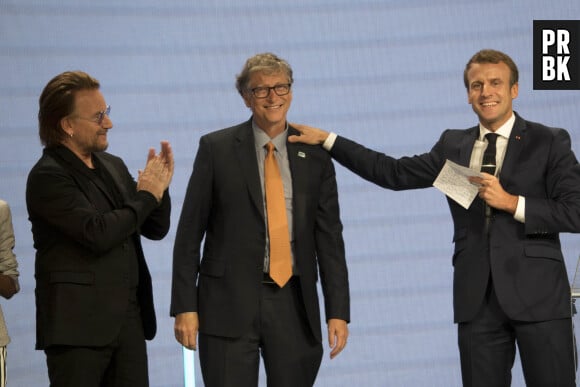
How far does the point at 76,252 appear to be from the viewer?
9.78 feet

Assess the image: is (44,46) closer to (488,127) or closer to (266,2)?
(266,2)

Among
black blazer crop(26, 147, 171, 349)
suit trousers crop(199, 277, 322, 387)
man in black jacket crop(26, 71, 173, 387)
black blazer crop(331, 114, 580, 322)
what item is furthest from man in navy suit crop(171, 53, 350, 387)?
black blazer crop(331, 114, 580, 322)

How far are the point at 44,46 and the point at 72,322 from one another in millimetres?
2161

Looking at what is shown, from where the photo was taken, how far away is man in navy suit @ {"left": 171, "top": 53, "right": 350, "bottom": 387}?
323 cm

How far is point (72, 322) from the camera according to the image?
2.92 metres

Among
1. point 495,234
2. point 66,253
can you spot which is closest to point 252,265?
point 66,253

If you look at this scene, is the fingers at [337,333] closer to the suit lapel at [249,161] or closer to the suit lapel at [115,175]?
the suit lapel at [249,161]

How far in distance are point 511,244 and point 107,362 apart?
143cm

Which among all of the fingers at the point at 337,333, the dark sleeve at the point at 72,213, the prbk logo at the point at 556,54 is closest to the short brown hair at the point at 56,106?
the dark sleeve at the point at 72,213

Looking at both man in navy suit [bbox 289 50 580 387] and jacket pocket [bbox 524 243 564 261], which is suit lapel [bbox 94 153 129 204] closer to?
man in navy suit [bbox 289 50 580 387]

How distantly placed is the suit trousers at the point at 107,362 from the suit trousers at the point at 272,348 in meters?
0.28

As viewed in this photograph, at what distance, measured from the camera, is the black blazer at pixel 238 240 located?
324 centimetres

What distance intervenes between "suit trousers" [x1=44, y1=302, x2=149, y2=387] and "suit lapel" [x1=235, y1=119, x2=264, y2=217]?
1.76 feet

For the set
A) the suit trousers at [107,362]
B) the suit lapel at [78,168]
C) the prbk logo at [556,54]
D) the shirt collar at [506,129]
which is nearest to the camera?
the suit trousers at [107,362]
